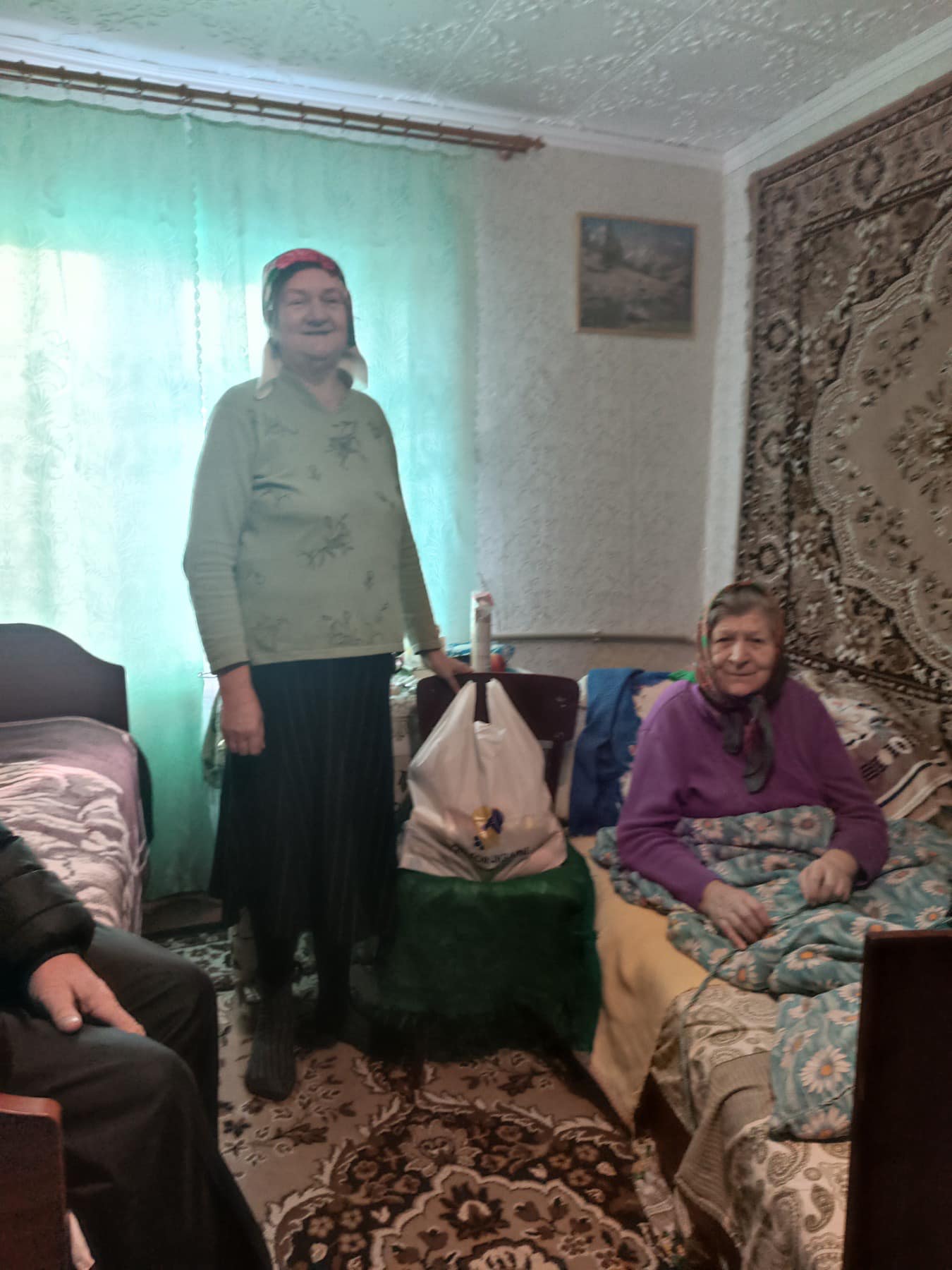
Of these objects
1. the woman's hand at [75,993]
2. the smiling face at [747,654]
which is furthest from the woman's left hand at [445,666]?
the woman's hand at [75,993]

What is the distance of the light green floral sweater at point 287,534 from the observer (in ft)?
5.38

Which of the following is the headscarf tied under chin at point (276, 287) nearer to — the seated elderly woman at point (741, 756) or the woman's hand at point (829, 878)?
the seated elderly woman at point (741, 756)

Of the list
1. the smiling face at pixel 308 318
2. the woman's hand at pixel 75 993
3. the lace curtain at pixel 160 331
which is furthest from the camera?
the lace curtain at pixel 160 331

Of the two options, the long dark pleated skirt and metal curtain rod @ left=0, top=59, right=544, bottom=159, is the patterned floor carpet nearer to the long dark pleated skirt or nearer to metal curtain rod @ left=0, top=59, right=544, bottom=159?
the long dark pleated skirt

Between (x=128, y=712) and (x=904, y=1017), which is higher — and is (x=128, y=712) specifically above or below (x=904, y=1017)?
below

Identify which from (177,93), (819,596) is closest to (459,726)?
(819,596)

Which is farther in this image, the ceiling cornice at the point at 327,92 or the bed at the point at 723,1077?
the ceiling cornice at the point at 327,92

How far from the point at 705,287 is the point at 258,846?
216cm

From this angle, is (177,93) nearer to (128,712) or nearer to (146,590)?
(146,590)

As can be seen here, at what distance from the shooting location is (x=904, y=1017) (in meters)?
0.70

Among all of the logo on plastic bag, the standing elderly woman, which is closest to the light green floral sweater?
the standing elderly woman

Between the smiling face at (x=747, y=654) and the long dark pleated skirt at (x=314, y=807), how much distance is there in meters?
0.68

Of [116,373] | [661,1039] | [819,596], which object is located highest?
[116,373]

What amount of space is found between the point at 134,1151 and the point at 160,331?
187 centimetres
